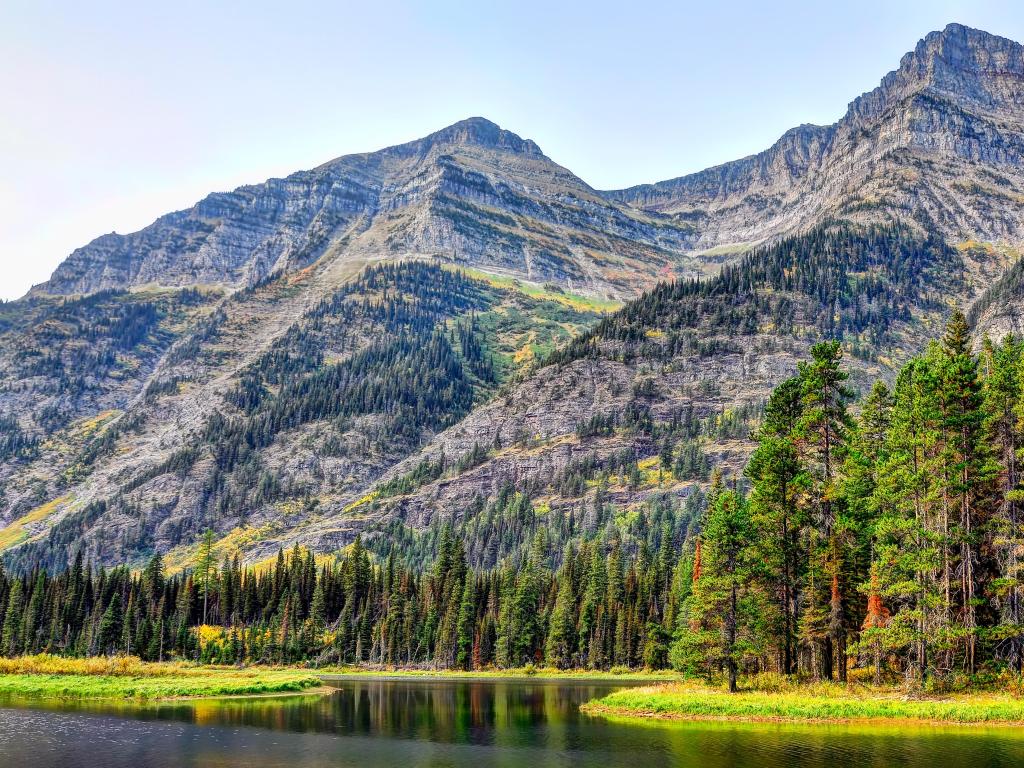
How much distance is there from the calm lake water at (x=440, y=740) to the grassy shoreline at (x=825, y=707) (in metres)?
2.27

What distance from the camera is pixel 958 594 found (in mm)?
60812

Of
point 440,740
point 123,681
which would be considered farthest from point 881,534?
point 123,681

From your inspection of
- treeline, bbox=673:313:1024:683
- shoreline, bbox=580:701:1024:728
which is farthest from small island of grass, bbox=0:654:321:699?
treeline, bbox=673:313:1024:683

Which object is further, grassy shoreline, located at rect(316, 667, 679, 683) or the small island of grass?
grassy shoreline, located at rect(316, 667, 679, 683)

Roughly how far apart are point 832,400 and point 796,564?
539 inches

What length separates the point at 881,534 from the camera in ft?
199

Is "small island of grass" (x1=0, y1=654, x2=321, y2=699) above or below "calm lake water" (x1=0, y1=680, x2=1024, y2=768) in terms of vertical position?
below

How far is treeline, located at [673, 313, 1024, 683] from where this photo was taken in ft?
190

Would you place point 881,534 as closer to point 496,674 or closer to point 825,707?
point 825,707

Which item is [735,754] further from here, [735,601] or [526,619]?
[526,619]

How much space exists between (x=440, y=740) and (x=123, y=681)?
189 feet

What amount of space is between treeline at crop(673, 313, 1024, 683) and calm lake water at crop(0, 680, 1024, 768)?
921 cm

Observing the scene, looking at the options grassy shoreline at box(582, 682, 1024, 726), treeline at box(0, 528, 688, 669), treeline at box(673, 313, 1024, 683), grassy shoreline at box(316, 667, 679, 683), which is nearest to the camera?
grassy shoreline at box(582, 682, 1024, 726)

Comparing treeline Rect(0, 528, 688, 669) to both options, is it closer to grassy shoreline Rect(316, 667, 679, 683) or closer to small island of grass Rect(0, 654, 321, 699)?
grassy shoreline Rect(316, 667, 679, 683)
